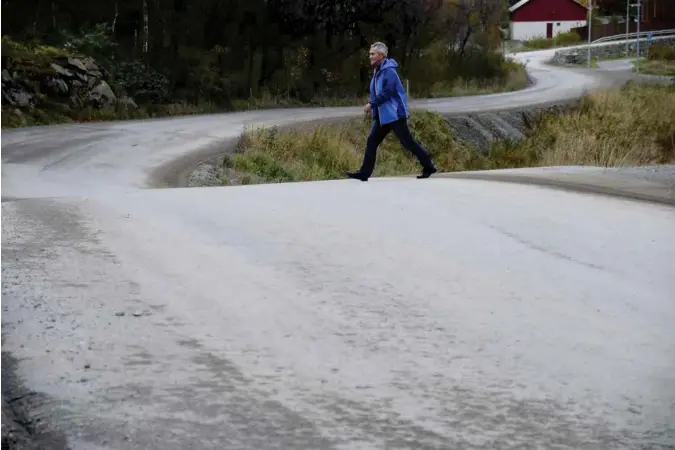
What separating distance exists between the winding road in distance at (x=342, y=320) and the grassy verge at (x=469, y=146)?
6.09 meters

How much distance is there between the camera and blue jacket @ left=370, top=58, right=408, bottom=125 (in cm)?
1070

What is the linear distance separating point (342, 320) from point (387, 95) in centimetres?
544

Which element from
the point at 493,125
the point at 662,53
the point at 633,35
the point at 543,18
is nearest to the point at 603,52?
the point at 633,35

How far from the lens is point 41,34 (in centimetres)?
2442

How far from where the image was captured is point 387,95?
1088 centimetres

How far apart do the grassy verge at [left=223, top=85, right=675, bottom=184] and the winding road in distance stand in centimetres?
609

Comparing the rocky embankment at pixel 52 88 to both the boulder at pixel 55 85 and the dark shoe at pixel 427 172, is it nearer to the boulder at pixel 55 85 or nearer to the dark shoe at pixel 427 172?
the boulder at pixel 55 85

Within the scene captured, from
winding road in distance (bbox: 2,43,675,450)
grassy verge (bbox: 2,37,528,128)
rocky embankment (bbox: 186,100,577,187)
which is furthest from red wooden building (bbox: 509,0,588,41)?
winding road in distance (bbox: 2,43,675,450)

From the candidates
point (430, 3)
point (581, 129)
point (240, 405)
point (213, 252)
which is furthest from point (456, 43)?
point (240, 405)

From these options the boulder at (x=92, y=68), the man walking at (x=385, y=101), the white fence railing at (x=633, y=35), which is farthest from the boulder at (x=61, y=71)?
the white fence railing at (x=633, y=35)

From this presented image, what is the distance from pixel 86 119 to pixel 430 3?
15923mm

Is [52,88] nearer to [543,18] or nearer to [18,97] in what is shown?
[18,97]

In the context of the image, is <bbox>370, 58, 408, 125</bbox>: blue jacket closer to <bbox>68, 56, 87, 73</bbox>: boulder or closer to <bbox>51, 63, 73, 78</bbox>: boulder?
<bbox>51, 63, 73, 78</bbox>: boulder

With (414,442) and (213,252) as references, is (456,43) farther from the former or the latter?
(414,442)
